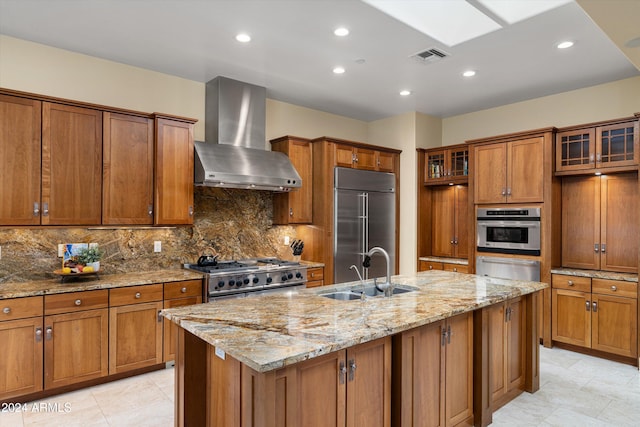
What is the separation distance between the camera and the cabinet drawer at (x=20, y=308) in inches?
115

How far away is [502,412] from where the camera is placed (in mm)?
2992

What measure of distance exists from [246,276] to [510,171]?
11.3 ft

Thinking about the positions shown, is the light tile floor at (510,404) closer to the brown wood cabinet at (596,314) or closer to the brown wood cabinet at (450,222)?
the brown wood cabinet at (596,314)

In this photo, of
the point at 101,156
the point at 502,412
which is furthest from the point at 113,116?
the point at 502,412

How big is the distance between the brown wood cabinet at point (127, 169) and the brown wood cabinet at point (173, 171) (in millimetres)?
80

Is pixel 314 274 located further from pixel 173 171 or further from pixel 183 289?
pixel 173 171

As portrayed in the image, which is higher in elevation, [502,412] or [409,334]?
[409,334]

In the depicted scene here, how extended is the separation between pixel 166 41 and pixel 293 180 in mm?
1963

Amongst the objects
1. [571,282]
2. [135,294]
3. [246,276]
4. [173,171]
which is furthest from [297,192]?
[571,282]

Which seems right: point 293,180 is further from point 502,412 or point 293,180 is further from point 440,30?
point 502,412

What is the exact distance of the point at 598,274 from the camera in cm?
418

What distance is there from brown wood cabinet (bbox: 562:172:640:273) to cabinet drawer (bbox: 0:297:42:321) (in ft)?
18.1

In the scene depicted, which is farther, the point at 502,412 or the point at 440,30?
the point at 440,30

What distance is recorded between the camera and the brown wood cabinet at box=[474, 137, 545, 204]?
15.0ft
